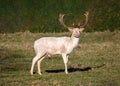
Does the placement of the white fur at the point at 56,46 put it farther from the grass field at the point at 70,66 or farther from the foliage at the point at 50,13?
the foliage at the point at 50,13

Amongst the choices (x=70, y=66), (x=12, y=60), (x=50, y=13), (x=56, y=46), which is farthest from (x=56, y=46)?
(x=50, y=13)

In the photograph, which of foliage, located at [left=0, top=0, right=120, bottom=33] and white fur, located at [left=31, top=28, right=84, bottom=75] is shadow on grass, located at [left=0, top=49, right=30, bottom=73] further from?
foliage, located at [left=0, top=0, right=120, bottom=33]

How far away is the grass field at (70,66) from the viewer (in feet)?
66.2

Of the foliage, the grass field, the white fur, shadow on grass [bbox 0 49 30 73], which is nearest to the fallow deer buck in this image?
the white fur

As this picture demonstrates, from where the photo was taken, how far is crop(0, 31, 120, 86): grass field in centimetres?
2019

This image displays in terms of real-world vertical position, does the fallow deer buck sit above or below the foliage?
below

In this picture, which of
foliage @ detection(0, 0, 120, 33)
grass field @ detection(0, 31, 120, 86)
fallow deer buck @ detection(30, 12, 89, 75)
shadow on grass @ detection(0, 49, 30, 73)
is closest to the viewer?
grass field @ detection(0, 31, 120, 86)

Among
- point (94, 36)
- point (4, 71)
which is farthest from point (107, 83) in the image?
point (94, 36)

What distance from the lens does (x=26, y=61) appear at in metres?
27.6

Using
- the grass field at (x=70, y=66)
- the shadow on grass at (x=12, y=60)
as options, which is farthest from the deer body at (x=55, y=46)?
the shadow on grass at (x=12, y=60)

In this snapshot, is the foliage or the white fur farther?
the foliage

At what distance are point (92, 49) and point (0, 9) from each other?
75.1 feet

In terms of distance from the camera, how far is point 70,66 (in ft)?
83.3

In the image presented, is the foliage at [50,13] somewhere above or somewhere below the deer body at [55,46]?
above
